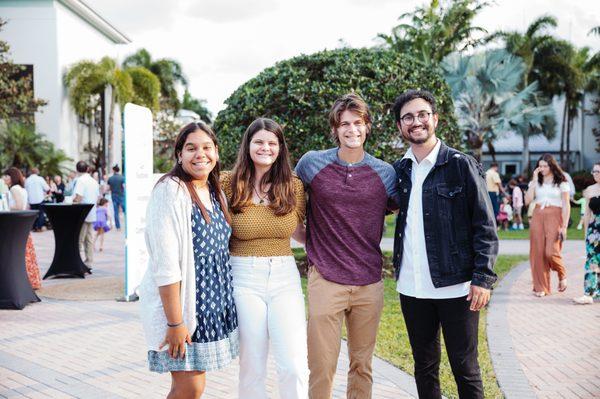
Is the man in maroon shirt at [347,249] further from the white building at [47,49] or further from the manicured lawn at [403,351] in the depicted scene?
the white building at [47,49]

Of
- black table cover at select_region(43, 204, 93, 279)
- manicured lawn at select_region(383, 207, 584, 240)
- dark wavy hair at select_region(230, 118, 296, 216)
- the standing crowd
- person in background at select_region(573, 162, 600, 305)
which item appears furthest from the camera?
manicured lawn at select_region(383, 207, 584, 240)

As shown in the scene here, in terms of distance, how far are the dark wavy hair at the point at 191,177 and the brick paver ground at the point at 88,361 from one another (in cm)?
194

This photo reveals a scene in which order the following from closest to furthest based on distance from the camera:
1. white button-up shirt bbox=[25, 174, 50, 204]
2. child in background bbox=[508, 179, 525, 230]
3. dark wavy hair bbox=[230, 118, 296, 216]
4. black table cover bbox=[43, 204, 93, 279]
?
dark wavy hair bbox=[230, 118, 296, 216] < black table cover bbox=[43, 204, 93, 279] < white button-up shirt bbox=[25, 174, 50, 204] < child in background bbox=[508, 179, 525, 230]

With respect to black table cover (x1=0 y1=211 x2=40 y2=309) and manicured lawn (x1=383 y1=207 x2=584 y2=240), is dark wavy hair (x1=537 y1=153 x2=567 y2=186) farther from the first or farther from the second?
manicured lawn (x1=383 y1=207 x2=584 y2=240)

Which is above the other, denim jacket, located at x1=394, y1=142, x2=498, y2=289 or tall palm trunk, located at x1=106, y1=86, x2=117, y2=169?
tall palm trunk, located at x1=106, y1=86, x2=117, y2=169

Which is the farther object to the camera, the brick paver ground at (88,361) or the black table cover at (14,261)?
the black table cover at (14,261)

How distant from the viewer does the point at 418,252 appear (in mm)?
3510

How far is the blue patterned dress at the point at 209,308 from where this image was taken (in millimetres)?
3027

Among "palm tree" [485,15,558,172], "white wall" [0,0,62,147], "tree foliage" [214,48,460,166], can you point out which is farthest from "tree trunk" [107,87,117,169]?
"tree foliage" [214,48,460,166]

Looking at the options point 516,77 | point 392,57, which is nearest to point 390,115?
point 392,57

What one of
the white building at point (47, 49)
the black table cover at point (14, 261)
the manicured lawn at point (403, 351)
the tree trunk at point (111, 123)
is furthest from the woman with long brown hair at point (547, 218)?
the tree trunk at point (111, 123)

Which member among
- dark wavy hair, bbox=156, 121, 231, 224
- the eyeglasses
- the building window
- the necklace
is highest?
the building window

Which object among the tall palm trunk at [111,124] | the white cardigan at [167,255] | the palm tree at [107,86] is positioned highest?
the palm tree at [107,86]

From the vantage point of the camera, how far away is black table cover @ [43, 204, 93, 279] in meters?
10.3
